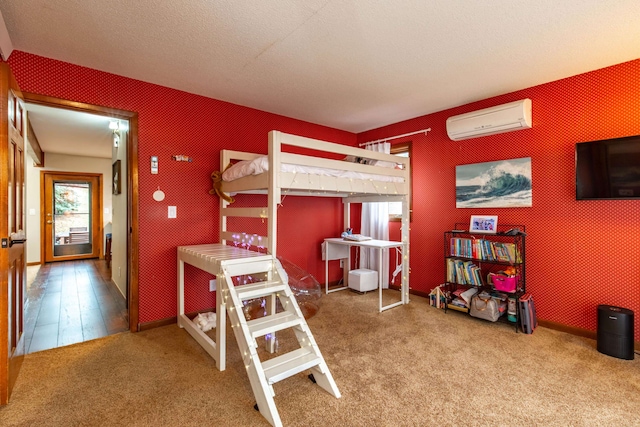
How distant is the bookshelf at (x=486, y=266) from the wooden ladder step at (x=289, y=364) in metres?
2.07

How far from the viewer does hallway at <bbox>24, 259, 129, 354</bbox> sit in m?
2.69

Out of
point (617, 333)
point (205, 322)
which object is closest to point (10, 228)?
point (205, 322)

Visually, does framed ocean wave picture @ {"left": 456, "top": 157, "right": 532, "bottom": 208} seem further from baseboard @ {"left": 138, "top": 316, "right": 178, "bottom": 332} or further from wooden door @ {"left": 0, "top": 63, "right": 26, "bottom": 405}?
wooden door @ {"left": 0, "top": 63, "right": 26, "bottom": 405}

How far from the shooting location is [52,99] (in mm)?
2430

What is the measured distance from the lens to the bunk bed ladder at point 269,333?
1.64m

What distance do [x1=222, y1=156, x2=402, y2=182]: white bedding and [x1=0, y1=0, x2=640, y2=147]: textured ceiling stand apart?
0.84 m

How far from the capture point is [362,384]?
1943mm

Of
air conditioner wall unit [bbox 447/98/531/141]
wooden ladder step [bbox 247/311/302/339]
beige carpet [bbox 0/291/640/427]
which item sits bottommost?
beige carpet [bbox 0/291/640/427]

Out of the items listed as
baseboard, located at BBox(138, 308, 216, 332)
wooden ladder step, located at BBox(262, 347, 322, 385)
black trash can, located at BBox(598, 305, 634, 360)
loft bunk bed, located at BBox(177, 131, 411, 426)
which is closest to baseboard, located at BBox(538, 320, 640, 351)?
black trash can, located at BBox(598, 305, 634, 360)

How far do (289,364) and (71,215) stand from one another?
7266 mm

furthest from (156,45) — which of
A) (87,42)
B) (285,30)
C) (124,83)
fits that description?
(285,30)

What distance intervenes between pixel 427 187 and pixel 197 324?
3100mm

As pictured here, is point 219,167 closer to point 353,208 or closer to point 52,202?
point 353,208

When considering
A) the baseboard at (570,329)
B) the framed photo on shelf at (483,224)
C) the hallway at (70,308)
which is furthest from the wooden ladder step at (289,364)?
the baseboard at (570,329)
